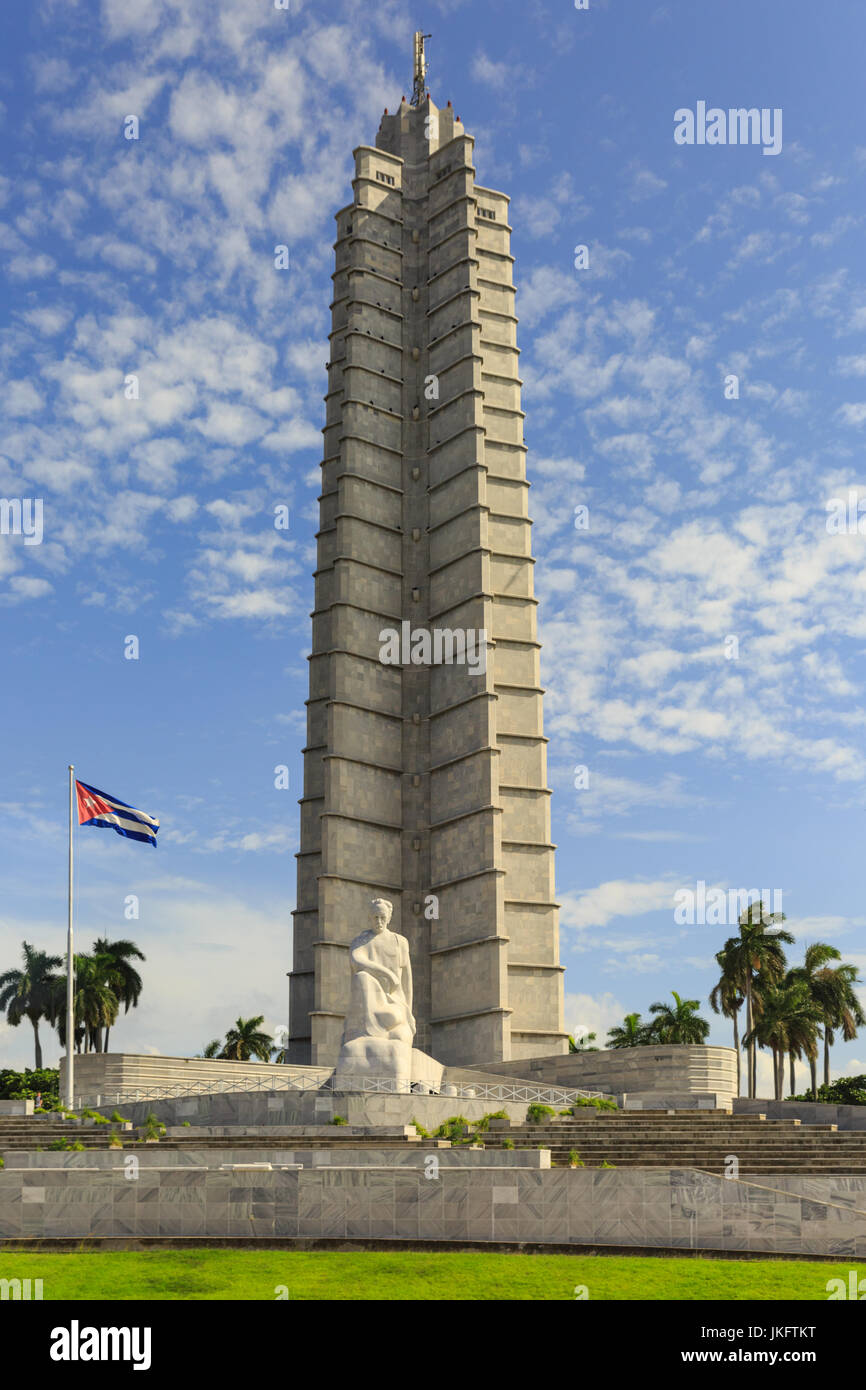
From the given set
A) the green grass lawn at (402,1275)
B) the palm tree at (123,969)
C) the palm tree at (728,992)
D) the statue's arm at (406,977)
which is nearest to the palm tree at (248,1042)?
the palm tree at (123,969)

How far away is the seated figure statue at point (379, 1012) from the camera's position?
86.8ft

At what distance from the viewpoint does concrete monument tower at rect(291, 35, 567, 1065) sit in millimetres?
46469

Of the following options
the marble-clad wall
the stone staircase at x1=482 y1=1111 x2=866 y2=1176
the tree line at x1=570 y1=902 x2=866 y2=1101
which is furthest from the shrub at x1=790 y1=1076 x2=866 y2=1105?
the marble-clad wall

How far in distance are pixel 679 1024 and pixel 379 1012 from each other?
38109 mm

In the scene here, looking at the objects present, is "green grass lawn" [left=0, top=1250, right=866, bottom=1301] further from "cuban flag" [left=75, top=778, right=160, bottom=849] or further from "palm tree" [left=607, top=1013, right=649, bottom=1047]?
"palm tree" [left=607, top=1013, right=649, bottom=1047]

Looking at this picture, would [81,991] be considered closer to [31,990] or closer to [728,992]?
[31,990]

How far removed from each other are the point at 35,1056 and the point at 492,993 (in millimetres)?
26707

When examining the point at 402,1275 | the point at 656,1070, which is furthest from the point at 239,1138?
the point at 656,1070

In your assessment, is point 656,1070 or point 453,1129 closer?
point 453,1129

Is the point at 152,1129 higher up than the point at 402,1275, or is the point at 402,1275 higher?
the point at 402,1275

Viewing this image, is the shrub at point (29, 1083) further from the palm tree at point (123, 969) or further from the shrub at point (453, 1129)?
the shrub at point (453, 1129)

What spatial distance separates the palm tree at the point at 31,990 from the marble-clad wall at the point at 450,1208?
155ft

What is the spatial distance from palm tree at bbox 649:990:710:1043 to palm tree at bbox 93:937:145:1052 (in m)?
25.4

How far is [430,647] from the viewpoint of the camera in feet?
172
